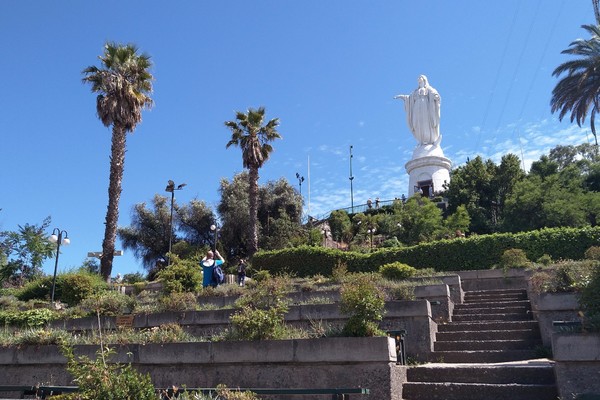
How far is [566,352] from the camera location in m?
7.05

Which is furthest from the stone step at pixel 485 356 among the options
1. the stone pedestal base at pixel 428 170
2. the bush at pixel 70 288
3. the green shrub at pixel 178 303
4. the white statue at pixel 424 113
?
the white statue at pixel 424 113

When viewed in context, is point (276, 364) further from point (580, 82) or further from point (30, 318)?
point (580, 82)

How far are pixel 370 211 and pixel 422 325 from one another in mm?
36979

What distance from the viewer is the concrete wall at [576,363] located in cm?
689

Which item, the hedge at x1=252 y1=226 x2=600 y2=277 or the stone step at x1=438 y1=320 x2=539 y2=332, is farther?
the hedge at x1=252 y1=226 x2=600 y2=277

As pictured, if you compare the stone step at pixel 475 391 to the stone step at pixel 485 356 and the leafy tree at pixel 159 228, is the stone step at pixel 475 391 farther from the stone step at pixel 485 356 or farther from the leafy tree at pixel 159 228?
the leafy tree at pixel 159 228

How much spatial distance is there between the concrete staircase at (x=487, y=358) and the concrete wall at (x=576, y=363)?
44 centimetres

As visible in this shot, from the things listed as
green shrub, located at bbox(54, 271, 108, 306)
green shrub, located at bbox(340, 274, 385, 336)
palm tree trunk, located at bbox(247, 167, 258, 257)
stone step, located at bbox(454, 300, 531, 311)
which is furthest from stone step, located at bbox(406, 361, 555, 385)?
palm tree trunk, located at bbox(247, 167, 258, 257)

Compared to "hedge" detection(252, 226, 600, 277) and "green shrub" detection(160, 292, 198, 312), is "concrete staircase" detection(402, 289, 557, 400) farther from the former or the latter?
"green shrub" detection(160, 292, 198, 312)

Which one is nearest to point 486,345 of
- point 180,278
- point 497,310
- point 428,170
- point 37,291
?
point 497,310

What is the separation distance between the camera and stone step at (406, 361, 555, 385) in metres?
7.98

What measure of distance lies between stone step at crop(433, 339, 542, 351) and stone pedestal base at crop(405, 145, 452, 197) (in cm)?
3570

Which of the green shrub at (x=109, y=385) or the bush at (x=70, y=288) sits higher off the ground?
the bush at (x=70, y=288)

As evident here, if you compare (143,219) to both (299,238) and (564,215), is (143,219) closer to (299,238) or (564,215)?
(299,238)
